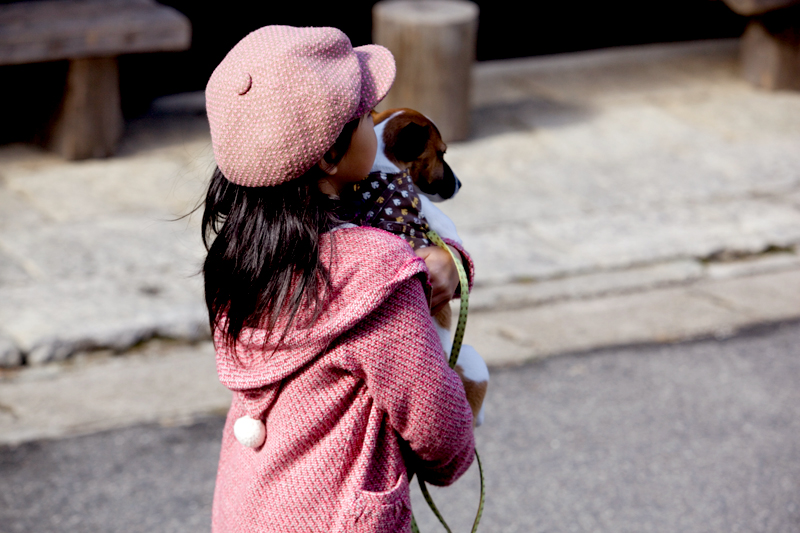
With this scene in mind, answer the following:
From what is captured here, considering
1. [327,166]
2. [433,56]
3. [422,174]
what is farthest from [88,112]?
[327,166]

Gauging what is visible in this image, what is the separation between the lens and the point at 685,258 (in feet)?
13.5

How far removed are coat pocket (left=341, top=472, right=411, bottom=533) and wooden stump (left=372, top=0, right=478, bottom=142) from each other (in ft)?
13.2

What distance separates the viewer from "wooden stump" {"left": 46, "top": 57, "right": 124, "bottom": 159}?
4645mm

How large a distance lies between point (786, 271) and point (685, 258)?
474 millimetres

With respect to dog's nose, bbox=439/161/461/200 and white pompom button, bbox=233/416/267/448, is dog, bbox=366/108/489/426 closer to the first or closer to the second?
dog's nose, bbox=439/161/461/200

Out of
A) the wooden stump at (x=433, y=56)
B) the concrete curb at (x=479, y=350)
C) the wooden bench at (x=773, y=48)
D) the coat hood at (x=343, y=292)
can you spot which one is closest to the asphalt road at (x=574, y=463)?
the concrete curb at (x=479, y=350)

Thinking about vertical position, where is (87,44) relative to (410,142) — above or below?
below

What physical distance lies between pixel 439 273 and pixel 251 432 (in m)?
0.36

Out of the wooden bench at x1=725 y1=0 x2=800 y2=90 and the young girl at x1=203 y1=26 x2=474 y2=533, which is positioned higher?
the young girl at x1=203 y1=26 x2=474 y2=533

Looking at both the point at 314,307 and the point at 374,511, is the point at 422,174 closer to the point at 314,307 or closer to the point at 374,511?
the point at 314,307

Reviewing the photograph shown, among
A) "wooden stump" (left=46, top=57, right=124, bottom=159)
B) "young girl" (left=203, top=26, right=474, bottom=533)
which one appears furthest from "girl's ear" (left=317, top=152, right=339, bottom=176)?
"wooden stump" (left=46, top=57, right=124, bottom=159)

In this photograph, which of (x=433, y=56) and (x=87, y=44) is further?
(x=433, y=56)

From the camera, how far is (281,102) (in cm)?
105

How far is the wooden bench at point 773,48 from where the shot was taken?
242 inches
